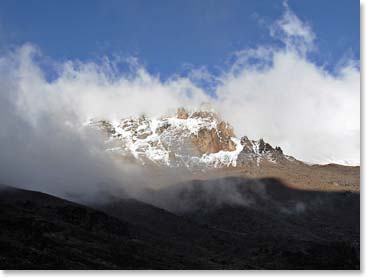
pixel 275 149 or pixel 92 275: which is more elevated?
pixel 275 149

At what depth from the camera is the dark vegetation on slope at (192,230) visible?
124ft

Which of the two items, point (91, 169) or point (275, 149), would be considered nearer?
point (91, 169)

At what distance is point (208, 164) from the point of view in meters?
188

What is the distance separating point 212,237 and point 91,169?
7058 centimetres

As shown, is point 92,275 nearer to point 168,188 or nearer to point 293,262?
point 293,262

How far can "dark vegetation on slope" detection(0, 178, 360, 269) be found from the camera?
1483 inches

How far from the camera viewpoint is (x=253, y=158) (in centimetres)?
18675

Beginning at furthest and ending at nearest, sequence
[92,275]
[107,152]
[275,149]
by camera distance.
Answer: [275,149] → [107,152] → [92,275]

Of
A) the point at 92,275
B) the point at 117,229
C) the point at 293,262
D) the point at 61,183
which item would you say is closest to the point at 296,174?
the point at 61,183

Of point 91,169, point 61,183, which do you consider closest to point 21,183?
point 61,183

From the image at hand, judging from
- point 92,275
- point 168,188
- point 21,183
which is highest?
point 168,188

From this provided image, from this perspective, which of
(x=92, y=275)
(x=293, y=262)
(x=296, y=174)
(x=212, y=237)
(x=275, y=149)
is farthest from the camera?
(x=275, y=149)

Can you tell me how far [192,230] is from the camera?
294 ft

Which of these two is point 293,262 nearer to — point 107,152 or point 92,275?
point 92,275
